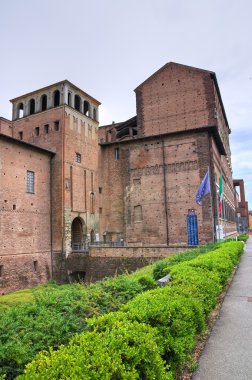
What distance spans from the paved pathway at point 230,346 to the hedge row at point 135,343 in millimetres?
435

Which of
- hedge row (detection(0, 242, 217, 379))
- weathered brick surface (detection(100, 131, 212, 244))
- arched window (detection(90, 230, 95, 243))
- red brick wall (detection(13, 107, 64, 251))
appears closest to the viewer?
hedge row (detection(0, 242, 217, 379))

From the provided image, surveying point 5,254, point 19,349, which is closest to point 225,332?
point 19,349

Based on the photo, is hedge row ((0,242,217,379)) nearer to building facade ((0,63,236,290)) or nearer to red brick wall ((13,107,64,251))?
building facade ((0,63,236,290))

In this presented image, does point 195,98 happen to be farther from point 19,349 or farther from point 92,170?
point 19,349

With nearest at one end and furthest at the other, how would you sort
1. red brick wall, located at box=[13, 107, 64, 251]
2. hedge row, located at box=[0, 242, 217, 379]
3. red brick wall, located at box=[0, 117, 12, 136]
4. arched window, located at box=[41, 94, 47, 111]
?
hedge row, located at box=[0, 242, 217, 379], red brick wall, located at box=[13, 107, 64, 251], arched window, located at box=[41, 94, 47, 111], red brick wall, located at box=[0, 117, 12, 136]

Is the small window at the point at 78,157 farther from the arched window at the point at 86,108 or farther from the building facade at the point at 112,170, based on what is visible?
the arched window at the point at 86,108

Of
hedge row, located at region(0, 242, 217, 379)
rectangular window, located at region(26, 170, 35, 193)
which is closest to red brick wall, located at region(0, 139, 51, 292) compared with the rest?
rectangular window, located at region(26, 170, 35, 193)

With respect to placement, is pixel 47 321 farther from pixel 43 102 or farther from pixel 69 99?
pixel 43 102

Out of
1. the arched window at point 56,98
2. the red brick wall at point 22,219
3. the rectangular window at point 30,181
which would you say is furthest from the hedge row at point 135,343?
the arched window at point 56,98

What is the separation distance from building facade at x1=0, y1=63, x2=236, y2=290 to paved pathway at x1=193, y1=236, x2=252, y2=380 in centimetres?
1652

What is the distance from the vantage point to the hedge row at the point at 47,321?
3.90 metres

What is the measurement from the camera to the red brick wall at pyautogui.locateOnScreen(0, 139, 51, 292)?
21.0 m

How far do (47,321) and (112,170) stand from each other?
27400 mm

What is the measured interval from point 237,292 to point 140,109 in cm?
2613
